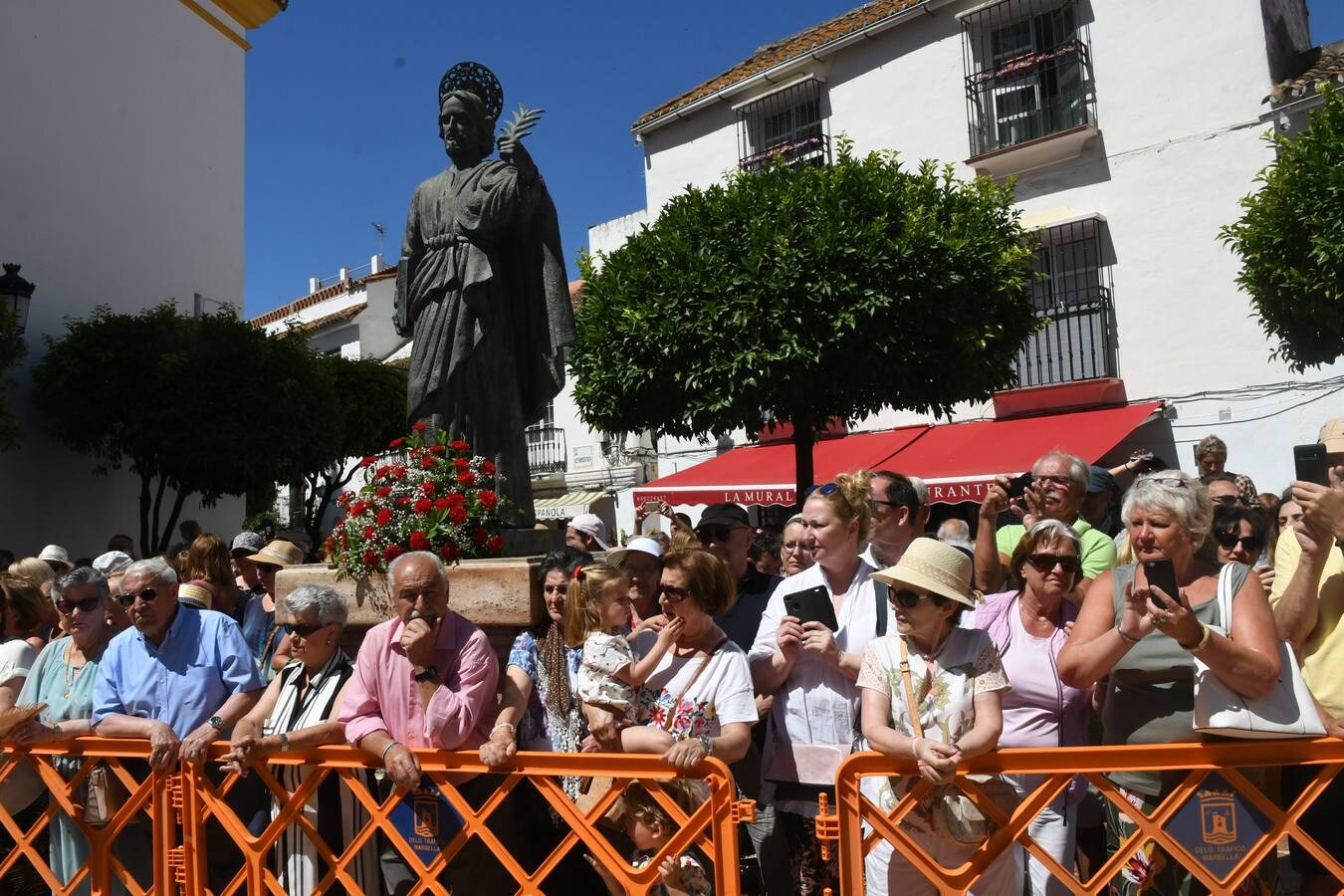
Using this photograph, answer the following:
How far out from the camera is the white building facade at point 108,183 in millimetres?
14266

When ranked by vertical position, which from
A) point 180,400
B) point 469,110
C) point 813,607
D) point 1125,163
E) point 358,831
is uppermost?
point 1125,163

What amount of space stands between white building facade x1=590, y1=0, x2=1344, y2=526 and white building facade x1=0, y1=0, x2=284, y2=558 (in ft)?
33.9

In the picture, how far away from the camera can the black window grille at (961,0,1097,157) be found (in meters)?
15.8

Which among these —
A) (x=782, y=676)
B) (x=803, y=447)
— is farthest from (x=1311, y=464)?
(x=803, y=447)

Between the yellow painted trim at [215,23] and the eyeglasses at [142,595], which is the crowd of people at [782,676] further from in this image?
the yellow painted trim at [215,23]

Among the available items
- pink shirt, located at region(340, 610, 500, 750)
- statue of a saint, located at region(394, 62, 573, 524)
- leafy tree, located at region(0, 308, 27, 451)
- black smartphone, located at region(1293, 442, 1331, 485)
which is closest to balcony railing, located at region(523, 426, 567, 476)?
leafy tree, located at region(0, 308, 27, 451)

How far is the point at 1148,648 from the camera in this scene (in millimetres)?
3441

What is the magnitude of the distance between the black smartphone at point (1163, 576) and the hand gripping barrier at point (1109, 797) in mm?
457

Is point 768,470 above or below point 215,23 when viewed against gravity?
below

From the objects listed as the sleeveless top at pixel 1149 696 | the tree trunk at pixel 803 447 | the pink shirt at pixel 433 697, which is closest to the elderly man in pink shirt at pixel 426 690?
the pink shirt at pixel 433 697

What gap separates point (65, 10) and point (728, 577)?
1559 centimetres

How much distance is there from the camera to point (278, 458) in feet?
47.4

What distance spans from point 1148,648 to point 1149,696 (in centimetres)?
15

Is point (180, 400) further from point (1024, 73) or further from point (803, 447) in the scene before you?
point (1024, 73)
